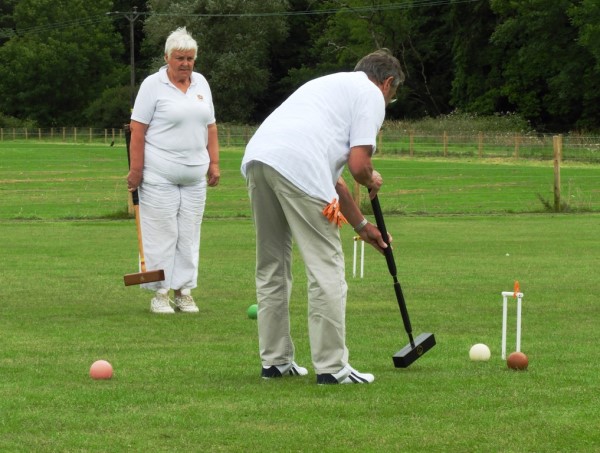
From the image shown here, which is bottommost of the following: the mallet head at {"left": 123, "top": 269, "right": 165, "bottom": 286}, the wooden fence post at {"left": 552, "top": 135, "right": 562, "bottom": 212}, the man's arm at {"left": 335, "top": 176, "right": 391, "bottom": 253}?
the wooden fence post at {"left": 552, "top": 135, "right": 562, "bottom": 212}

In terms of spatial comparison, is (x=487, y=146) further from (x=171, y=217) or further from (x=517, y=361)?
(x=517, y=361)

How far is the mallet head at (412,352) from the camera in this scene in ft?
23.7

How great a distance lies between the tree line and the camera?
71375 millimetres

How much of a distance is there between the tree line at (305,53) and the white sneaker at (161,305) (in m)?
57.1

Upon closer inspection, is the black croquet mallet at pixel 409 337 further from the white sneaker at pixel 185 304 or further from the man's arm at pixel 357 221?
the white sneaker at pixel 185 304

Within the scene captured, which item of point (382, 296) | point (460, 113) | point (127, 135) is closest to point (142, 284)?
point (127, 135)

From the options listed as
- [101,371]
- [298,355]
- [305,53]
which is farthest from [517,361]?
[305,53]

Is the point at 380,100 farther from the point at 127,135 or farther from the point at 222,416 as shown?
the point at 127,135

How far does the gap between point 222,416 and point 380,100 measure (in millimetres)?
1922

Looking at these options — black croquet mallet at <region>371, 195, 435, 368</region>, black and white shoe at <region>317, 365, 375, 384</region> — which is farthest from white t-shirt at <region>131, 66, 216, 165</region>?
black and white shoe at <region>317, 365, 375, 384</region>

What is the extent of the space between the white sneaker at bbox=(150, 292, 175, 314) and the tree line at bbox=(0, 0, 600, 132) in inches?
2248

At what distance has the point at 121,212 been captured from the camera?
23406 millimetres

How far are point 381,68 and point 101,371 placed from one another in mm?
2227

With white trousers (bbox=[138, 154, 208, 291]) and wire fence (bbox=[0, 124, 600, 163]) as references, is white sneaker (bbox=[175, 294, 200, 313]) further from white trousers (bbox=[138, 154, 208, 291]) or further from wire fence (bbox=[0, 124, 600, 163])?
wire fence (bbox=[0, 124, 600, 163])
